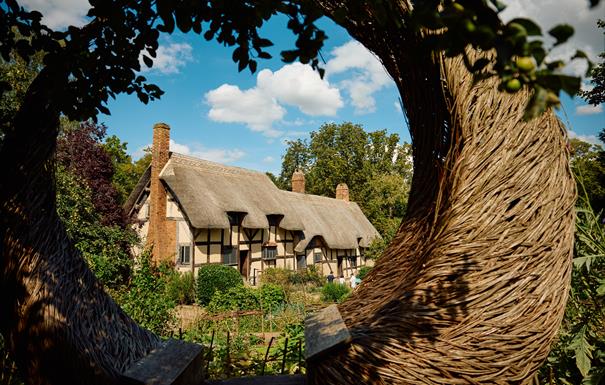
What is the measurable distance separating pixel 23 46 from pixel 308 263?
21.2 metres

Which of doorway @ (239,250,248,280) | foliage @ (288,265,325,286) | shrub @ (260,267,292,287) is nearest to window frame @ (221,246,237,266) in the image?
doorway @ (239,250,248,280)

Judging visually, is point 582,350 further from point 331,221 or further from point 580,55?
point 331,221

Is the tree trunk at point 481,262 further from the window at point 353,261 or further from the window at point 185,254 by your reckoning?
the window at point 353,261

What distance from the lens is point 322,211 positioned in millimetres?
25484

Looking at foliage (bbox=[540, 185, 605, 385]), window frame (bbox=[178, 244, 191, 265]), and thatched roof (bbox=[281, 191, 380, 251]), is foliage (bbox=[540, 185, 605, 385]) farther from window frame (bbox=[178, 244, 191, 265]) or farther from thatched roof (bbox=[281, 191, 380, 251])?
thatched roof (bbox=[281, 191, 380, 251])

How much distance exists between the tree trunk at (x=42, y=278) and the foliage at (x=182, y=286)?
1315 centimetres

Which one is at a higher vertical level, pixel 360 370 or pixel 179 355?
pixel 360 370

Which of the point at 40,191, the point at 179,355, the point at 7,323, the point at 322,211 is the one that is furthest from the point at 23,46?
the point at 322,211

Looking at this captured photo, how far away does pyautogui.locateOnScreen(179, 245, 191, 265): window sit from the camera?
52.0ft

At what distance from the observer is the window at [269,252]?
63.9 ft

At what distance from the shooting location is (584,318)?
160 centimetres

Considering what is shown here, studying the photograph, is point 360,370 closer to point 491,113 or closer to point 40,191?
point 491,113

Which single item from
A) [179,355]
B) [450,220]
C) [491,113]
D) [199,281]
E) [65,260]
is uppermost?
[491,113]

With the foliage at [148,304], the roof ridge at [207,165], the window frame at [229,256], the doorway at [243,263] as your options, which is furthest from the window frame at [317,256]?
the foliage at [148,304]
